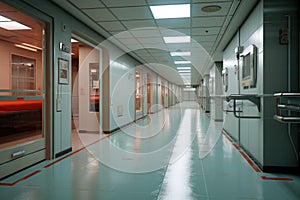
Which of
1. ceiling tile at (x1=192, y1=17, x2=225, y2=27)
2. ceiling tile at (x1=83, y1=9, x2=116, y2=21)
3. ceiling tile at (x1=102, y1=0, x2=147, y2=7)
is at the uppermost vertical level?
ceiling tile at (x1=83, y1=9, x2=116, y2=21)

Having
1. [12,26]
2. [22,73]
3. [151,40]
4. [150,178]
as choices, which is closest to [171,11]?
[151,40]

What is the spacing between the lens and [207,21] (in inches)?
197

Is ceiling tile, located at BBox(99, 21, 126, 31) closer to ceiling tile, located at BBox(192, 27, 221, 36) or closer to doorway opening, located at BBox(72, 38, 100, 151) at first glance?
doorway opening, located at BBox(72, 38, 100, 151)

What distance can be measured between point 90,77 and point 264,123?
5.17m

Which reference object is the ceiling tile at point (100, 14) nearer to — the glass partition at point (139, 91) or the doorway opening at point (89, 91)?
the doorway opening at point (89, 91)

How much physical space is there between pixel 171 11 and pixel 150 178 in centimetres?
305

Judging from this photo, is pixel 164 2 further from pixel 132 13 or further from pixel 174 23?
pixel 174 23

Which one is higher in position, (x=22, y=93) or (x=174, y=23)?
(x=174, y=23)

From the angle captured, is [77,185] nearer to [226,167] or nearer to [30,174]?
[30,174]

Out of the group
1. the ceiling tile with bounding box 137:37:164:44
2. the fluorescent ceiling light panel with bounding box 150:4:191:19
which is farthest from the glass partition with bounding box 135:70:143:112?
the fluorescent ceiling light panel with bounding box 150:4:191:19

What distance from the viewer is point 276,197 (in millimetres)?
2576

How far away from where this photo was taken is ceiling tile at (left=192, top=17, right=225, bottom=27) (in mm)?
4847

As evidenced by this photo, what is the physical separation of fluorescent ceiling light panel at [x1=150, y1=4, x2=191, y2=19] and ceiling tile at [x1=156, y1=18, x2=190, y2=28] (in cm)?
23

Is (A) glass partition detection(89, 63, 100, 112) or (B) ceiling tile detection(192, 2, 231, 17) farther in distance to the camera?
(A) glass partition detection(89, 63, 100, 112)
